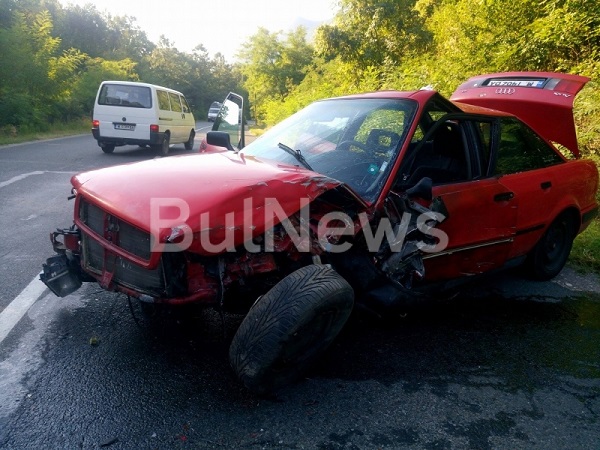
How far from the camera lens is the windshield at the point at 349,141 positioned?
316cm

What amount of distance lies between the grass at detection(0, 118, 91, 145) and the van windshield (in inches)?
143

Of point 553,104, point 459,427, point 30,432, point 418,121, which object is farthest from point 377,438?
point 553,104

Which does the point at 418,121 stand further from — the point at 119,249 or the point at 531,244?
the point at 119,249

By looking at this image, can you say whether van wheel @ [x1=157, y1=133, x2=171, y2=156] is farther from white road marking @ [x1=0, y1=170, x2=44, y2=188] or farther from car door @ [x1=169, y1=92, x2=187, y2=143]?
white road marking @ [x1=0, y1=170, x2=44, y2=188]

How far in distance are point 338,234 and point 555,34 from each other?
27.8ft

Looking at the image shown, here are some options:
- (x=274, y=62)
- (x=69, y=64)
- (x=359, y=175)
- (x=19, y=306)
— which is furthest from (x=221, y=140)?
(x=274, y=62)

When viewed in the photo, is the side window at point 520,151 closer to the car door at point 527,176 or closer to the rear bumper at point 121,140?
the car door at point 527,176

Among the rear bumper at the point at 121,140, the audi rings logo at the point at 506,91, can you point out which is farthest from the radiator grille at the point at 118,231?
the rear bumper at the point at 121,140

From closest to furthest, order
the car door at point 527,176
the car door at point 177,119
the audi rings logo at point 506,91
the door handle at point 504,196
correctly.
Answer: the door handle at point 504,196
the car door at point 527,176
the audi rings logo at point 506,91
the car door at point 177,119

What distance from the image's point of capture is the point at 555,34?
8852 millimetres

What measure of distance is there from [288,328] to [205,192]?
823mm

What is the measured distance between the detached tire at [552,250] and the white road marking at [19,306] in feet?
13.6

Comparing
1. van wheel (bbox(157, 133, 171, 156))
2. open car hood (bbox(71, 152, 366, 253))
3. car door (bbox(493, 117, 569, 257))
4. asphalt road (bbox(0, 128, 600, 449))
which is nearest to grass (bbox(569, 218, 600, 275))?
car door (bbox(493, 117, 569, 257))

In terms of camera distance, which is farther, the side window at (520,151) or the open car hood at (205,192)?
the side window at (520,151)
